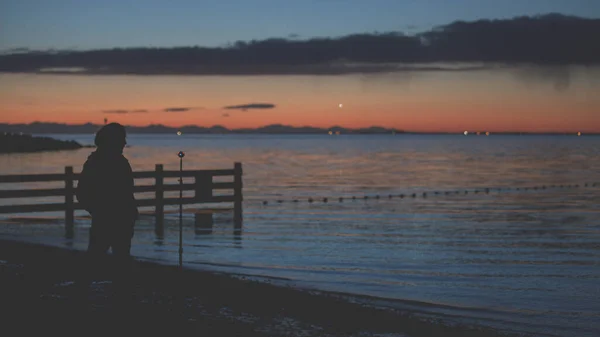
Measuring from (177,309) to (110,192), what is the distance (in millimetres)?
1717

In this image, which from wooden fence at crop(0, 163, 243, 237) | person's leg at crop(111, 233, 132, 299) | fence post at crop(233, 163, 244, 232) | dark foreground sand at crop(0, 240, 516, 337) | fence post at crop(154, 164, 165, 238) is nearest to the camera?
dark foreground sand at crop(0, 240, 516, 337)

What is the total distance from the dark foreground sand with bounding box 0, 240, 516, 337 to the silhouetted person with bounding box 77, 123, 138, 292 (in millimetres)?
575

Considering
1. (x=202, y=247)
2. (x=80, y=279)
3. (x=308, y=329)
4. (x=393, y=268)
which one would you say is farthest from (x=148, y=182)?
(x=308, y=329)

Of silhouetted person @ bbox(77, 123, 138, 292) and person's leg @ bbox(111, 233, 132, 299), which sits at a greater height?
silhouetted person @ bbox(77, 123, 138, 292)

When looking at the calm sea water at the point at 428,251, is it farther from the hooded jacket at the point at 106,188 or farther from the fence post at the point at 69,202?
the hooded jacket at the point at 106,188

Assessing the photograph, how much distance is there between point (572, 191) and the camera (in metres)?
41.6

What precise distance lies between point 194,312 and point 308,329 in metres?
1.54

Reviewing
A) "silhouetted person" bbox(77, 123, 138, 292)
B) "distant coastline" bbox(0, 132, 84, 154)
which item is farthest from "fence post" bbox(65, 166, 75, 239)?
"distant coastline" bbox(0, 132, 84, 154)

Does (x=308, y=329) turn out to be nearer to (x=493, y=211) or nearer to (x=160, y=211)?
(x=160, y=211)

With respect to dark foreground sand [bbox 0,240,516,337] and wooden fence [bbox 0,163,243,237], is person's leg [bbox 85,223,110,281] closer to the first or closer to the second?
dark foreground sand [bbox 0,240,516,337]

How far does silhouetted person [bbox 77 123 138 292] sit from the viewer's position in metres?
9.79

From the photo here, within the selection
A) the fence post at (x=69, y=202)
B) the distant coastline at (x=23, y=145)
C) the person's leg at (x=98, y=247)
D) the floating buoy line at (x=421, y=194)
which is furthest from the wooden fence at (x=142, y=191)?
the distant coastline at (x=23, y=145)

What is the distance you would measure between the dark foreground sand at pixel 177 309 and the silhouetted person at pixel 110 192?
0.57 meters

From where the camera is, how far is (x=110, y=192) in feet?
32.2
